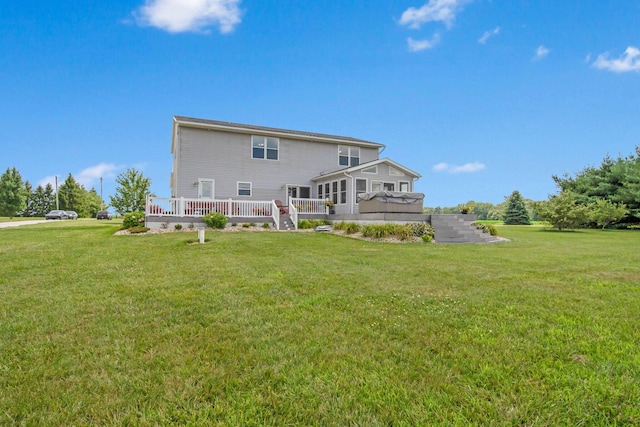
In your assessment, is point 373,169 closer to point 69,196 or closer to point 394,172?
point 394,172

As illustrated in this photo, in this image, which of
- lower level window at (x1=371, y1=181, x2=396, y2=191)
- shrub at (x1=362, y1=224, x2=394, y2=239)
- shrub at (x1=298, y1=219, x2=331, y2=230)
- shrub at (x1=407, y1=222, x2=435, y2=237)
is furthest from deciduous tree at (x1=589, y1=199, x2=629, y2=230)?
shrub at (x1=298, y1=219, x2=331, y2=230)

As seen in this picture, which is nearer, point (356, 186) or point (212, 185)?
point (356, 186)

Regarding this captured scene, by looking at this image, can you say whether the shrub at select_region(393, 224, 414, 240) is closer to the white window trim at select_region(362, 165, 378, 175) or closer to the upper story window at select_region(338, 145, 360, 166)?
the white window trim at select_region(362, 165, 378, 175)

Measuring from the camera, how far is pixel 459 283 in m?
5.24

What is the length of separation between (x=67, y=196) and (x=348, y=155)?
53972 millimetres

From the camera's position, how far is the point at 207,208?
633 inches

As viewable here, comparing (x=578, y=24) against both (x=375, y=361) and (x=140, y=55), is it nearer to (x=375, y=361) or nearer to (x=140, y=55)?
(x=375, y=361)

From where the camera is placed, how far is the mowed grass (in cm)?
193

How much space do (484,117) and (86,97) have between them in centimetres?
2805

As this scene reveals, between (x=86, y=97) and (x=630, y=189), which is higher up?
(x=86, y=97)

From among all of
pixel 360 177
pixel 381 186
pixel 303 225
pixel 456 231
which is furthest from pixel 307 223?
pixel 456 231

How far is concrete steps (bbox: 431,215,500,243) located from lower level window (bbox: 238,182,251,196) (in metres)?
11.1

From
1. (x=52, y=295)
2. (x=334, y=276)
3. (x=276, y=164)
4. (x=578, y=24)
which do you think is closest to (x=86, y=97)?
(x=276, y=164)

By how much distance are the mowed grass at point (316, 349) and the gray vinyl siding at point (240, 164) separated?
42.7ft
